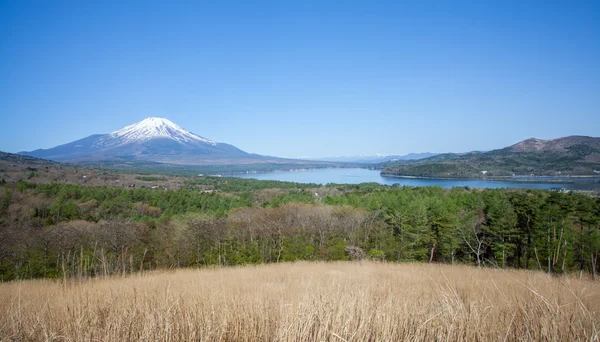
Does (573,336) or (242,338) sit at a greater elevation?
(573,336)

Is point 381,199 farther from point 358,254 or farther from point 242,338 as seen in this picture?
point 242,338

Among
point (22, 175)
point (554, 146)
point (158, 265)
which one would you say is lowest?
point (158, 265)

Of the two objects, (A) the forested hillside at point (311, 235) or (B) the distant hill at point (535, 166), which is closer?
(A) the forested hillside at point (311, 235)

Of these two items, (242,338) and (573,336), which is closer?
(573,336)

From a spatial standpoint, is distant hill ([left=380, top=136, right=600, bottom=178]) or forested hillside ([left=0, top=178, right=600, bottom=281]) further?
distant hill ([left=380, top=136, right=600, bottom=178])

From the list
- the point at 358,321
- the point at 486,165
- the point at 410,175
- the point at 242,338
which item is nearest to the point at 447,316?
the point at 358,321

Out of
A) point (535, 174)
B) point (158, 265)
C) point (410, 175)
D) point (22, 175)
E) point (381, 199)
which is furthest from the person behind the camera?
point (410, 175)

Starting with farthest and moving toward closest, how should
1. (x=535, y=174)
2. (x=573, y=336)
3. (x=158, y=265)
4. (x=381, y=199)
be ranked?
(x=535, y=174)
(x=381, y=199)
(x=158, y=265)
(x=573, y=336)

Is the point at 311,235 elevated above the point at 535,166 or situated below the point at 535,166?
below

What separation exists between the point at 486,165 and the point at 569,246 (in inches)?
5663

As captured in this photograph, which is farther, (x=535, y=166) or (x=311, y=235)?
(x=535, y=166)

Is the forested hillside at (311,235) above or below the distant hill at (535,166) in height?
below

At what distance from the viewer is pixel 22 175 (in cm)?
6825

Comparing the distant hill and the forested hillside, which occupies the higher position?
the distant hill
